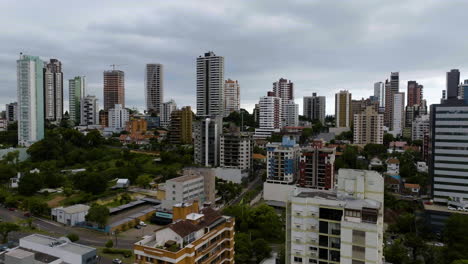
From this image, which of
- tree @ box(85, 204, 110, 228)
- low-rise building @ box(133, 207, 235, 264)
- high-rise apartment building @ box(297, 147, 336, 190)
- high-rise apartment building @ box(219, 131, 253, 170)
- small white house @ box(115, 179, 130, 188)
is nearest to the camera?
low-rise building @ box(133, 207, 235, 264)

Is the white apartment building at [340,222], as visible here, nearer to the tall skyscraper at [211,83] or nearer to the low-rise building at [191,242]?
the low-rise building at [191,242]

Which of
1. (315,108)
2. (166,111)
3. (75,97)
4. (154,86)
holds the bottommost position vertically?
(166,111)

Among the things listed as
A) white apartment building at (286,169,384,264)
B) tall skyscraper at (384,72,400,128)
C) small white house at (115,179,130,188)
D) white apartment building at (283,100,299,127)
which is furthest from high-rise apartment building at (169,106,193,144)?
tall skyscraper at (384,72,400,128)

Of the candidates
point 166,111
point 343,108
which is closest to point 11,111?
point 166,111

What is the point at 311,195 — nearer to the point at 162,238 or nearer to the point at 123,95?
the point at 162,238

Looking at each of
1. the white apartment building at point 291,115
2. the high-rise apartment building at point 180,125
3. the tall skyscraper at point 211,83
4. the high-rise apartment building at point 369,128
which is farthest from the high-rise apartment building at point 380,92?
the high-rise apartment building at point 180,125

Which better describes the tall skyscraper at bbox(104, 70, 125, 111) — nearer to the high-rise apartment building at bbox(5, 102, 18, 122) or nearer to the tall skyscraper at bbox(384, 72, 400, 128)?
the high-rise apartment building at bbox(5, 102, 18, 122)

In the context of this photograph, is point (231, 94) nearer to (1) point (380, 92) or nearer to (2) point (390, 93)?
(2) point (390, 93)
